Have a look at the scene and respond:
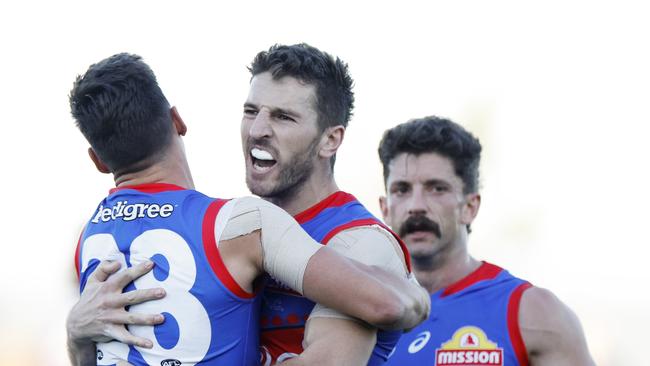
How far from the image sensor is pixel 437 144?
7648mm

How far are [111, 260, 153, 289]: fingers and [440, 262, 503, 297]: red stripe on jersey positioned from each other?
3395 mm

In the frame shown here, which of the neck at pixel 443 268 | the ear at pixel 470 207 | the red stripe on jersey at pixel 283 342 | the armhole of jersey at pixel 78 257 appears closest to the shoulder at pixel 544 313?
the neck at pixel 443 268

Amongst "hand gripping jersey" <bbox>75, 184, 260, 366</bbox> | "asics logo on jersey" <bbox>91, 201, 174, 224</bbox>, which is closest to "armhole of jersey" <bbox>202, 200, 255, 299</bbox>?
"hand gripping jersey" <bbox>75, 184, 260, 366</bbox>

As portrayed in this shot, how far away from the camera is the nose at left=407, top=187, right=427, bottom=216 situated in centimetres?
735

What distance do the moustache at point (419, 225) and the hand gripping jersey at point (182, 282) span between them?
315 cm

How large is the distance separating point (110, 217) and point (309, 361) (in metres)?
1.01

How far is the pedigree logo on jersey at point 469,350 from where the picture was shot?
6.67 m

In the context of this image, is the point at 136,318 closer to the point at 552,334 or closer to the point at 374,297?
the point at 374,297

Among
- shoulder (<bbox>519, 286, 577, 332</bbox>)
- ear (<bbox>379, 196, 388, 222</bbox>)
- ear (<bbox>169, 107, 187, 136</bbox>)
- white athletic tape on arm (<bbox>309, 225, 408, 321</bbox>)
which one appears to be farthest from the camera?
ear (<bbox>379, 196, 388, 222</bbox>)

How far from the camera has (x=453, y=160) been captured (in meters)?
7.68

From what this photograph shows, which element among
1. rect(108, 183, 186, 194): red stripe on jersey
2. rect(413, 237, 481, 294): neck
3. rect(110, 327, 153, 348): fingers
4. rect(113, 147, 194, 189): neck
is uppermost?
rect(113, 147, 194, 189): neck

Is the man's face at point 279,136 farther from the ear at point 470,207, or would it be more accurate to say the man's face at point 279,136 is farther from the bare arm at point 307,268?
the ear at point 470,207

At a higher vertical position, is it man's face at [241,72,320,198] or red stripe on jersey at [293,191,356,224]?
man's face at [241,72,320,198]

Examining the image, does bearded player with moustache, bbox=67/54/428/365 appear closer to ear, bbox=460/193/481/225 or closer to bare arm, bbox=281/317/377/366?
bare arm, bbox=281/317/377/366
